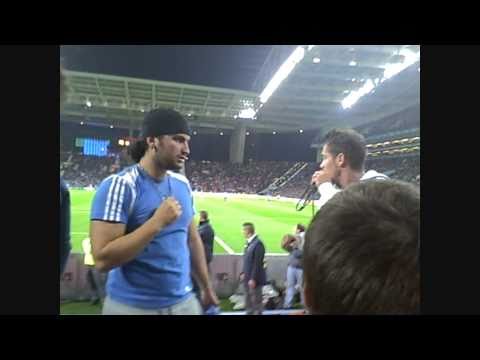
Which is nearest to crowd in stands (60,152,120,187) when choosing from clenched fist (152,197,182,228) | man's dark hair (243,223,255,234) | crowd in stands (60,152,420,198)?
crowd in stands (60,152,420,198)

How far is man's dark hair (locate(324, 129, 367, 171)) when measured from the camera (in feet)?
8.31

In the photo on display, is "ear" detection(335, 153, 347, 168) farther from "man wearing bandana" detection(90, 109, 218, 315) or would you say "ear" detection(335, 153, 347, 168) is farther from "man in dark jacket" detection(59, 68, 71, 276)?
"man in dark jacket" detection(59, 68, 71, 276)

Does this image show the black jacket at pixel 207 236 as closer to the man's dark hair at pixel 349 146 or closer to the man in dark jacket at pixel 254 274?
the man in dark jacket at pixel 254 274

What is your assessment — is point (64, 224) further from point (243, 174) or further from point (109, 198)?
point (243, 174)

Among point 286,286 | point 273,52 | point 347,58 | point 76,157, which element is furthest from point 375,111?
point 76,157

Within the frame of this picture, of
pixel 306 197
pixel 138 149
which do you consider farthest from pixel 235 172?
pixel 138 149

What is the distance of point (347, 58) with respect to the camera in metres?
2.77

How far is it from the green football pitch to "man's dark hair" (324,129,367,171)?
1.63ft

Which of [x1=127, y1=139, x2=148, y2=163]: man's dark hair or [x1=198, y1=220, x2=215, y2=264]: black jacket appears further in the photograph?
[x1=198, y1=220, x2=215, y2=264]: black jacket

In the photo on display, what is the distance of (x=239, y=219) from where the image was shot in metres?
2.77

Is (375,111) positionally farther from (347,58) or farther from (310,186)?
(310,186)

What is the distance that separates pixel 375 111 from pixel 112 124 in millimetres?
2170

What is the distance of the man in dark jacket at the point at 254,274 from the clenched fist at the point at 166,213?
118cm

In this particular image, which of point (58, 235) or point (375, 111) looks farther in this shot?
point (375, 111)
